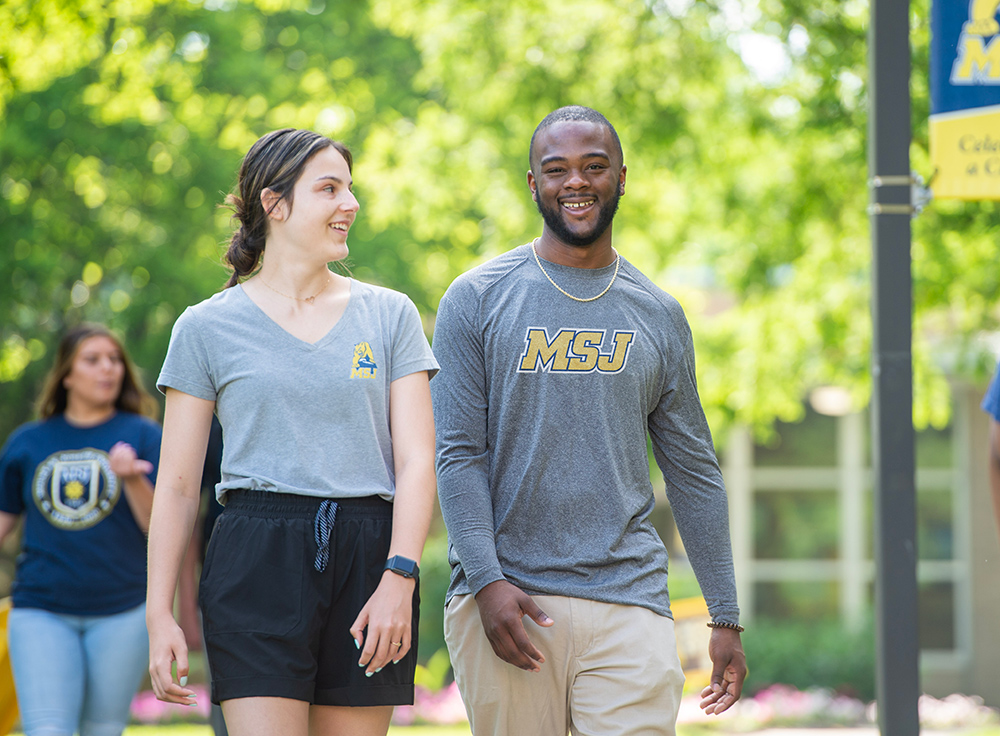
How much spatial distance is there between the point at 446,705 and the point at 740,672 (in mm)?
8153

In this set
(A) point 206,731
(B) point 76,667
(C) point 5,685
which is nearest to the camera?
(B) point 76,667

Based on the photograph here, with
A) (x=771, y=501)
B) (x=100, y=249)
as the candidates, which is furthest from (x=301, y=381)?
(x=771, y=501)

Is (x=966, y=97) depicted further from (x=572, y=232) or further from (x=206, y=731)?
(x=206, y=731)

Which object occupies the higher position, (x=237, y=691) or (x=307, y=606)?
(x=307, y=606)

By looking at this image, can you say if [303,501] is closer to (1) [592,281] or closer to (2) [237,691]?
(2) [237,691]

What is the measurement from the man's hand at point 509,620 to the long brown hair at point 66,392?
2812 mm

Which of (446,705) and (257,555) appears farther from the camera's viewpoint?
(446,705)

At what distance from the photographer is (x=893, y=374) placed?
13.8ft

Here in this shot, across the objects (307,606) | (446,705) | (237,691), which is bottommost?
(446,705)

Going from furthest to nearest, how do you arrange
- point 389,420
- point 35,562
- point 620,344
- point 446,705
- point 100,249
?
point 100,249
point 446,705
point 35,562
point 620,344
point 389,420

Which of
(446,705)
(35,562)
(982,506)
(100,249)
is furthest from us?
(982,506)

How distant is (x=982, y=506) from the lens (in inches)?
642

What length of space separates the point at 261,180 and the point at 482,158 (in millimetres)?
8003

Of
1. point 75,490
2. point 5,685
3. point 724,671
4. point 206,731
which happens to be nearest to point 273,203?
point 724,671
